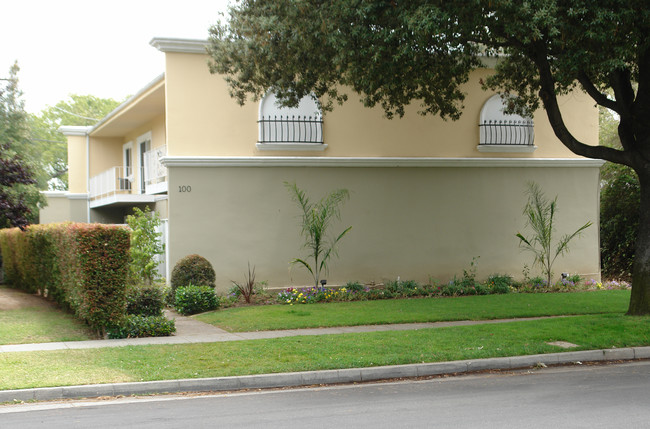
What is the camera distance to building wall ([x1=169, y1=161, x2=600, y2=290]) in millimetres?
17656

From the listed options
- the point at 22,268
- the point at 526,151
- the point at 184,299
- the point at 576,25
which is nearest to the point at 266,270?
the point at 184,299

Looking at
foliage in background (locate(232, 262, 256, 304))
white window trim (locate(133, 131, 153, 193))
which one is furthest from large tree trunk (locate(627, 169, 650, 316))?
white window trim (locate(133, 131, 153, 193))

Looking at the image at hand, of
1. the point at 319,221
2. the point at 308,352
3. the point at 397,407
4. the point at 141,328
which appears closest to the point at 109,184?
the point at 319,221

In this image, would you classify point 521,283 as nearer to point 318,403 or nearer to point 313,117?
point 313,117

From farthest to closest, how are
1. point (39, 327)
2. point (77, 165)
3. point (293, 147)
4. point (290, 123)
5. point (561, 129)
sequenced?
point (77, 165), point (290, 123), point (293, 147), point (561, 129), point (39, 327)

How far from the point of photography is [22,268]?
1897 centimetres

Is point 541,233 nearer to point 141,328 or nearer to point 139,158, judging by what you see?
point 141,328

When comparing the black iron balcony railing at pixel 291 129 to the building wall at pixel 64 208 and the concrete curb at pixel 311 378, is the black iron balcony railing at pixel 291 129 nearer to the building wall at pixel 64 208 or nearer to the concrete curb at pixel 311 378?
the concrete curb at pixel 311 378

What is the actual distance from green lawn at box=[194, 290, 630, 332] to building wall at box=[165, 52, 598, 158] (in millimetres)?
4676

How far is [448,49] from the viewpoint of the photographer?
42.6ft

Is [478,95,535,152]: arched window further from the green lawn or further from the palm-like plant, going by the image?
the green lawn

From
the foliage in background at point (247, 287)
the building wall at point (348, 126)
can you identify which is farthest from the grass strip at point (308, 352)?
the building wall at point (348, 126)

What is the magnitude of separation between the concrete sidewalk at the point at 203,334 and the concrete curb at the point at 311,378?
2.70 meters

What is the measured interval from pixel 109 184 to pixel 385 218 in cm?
1143
